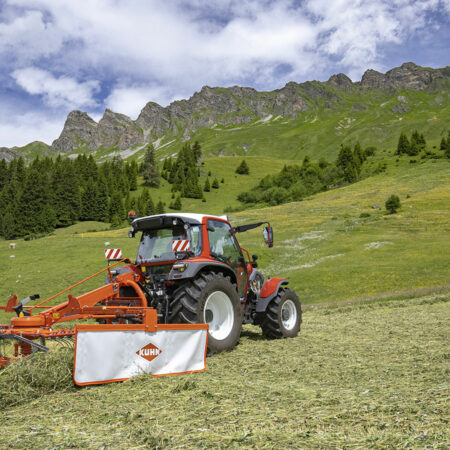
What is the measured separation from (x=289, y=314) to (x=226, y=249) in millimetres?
2762

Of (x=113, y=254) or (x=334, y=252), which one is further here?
(x=334, y=252)

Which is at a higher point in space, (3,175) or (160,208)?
(3,175)

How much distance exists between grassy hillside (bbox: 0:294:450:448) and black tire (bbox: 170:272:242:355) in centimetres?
39

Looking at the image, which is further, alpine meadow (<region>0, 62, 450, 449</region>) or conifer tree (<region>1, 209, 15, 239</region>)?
conifer tree (<region>1, 209, 15, 239</region>)

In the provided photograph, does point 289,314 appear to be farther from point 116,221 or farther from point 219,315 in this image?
point 116,221

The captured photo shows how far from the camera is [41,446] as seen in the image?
11.5 feet

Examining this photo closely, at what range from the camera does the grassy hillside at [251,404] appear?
3547mm

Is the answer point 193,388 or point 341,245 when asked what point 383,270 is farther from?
point 193,388

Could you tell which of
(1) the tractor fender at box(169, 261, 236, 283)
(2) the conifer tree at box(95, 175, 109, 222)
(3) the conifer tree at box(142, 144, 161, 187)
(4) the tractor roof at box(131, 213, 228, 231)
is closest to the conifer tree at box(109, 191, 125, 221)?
(2) the conifer tree at box(95, 175, 109, 222)

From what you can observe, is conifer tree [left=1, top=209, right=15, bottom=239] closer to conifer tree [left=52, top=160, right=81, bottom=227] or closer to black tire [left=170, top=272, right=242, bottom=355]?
conifer tree [left=52, top=160, right=81, bottom=227]

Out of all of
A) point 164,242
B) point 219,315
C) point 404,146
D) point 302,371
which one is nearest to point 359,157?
point 404,146

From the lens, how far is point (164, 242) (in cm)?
877

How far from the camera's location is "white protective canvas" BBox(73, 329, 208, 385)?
5.32 metres

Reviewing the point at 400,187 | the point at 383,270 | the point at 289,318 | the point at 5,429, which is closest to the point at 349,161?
the point at 400,187
